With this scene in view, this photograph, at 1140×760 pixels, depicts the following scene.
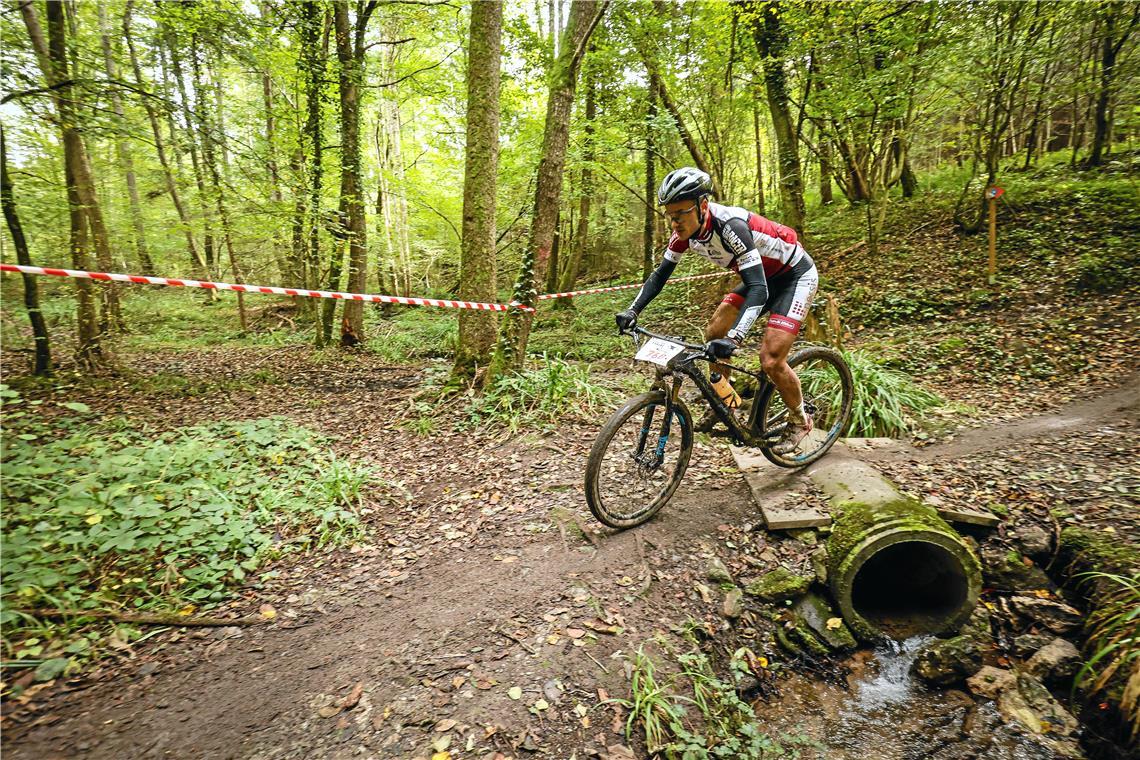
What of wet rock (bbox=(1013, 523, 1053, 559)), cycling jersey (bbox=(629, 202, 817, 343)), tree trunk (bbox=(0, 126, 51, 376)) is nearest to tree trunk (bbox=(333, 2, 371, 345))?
tree trunk (bbox=(0, 126, 51, 376))

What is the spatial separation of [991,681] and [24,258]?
12140mm

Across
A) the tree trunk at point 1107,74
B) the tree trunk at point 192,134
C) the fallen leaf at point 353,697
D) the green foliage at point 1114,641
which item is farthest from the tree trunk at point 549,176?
the tree trunk at point 1107,74

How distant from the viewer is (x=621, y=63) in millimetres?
11156

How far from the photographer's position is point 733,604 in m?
3.32

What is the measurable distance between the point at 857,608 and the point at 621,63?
11.8 m

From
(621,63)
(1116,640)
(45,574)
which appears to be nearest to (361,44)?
(621,63)

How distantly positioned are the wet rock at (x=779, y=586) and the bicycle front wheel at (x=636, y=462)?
94 centimetres

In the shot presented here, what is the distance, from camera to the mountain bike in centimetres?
354

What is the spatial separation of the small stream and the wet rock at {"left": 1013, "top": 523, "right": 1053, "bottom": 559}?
1398 mm

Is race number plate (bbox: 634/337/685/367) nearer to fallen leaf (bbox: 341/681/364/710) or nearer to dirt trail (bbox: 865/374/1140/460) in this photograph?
fallen leaf (bbox: 341/681/364/710)

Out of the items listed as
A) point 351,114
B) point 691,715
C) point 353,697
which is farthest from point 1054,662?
point 351,114

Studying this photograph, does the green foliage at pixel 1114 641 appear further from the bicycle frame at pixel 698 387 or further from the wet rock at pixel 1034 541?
the bicycle frame at pixel 698 387

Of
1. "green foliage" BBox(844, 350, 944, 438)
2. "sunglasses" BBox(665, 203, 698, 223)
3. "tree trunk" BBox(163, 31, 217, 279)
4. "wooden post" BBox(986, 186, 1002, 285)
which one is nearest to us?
"sunglasses" BBox(665, 203, 698, 223)

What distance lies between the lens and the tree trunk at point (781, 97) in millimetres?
9227
